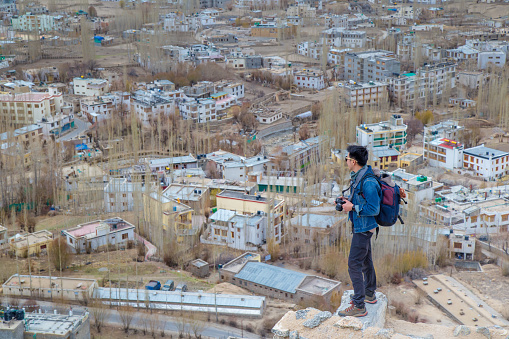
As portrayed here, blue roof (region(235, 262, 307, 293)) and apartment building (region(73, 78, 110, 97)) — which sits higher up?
apartment building (region(73, 78, 110, 97))

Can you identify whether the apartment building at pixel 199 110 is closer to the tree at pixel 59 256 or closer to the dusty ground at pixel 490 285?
the tree at pixel 59 256

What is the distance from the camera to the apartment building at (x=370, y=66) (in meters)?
18.4

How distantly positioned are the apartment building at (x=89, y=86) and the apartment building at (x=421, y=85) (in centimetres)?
749

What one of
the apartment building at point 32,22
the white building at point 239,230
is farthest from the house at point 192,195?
the apartment building at point 32,22

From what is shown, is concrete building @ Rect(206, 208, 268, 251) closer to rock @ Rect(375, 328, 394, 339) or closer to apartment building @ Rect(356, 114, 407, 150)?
apartment building @ Rect(356, 114, 407, 150)

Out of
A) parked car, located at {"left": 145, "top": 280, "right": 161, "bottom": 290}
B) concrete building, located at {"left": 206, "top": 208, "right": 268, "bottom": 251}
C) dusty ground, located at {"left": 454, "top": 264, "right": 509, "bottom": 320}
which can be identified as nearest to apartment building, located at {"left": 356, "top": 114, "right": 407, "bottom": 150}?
concrete building, located at {"left": 206, "top": 208, "right": 268, "bottom": 251}

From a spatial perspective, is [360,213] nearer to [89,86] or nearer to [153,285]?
[153,285]

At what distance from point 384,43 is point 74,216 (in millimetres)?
14883

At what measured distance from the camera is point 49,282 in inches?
321

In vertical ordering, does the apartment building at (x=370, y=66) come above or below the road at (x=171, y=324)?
above

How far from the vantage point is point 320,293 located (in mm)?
7875

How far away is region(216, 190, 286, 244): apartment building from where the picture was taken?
975 centimetres

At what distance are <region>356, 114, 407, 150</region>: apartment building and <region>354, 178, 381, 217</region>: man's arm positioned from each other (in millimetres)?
10371

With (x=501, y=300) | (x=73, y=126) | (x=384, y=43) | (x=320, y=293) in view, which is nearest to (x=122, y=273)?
(x=320, y=293)
